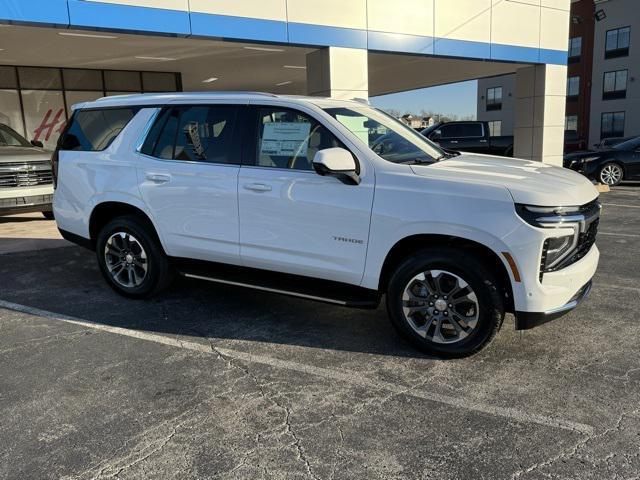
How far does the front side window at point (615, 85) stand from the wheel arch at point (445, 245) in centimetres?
4166

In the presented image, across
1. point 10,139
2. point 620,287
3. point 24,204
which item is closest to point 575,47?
point 10,139

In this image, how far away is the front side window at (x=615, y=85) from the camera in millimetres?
38812

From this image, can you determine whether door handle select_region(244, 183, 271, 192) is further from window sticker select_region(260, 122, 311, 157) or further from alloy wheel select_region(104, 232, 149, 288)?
alloy wheel select_region(104, 232, 149, 288)

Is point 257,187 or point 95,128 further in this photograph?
point 95,128

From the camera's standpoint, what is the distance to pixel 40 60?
14.6m

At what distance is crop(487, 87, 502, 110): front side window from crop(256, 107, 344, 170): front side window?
163 feet

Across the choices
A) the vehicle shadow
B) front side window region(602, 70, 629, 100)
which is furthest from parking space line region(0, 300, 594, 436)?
front side window region(602, 70, 629, 100)

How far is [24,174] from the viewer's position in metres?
9.57

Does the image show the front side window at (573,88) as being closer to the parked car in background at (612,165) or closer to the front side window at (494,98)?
the front side window at (494,98)

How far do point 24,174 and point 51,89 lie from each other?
839cm

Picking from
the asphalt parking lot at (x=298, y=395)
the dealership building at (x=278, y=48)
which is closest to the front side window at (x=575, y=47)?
the dealership building at (x=278, y=48)

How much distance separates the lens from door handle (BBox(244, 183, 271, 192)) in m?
4.44

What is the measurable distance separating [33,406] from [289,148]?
260cm

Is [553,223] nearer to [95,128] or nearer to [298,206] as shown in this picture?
[298,206]
